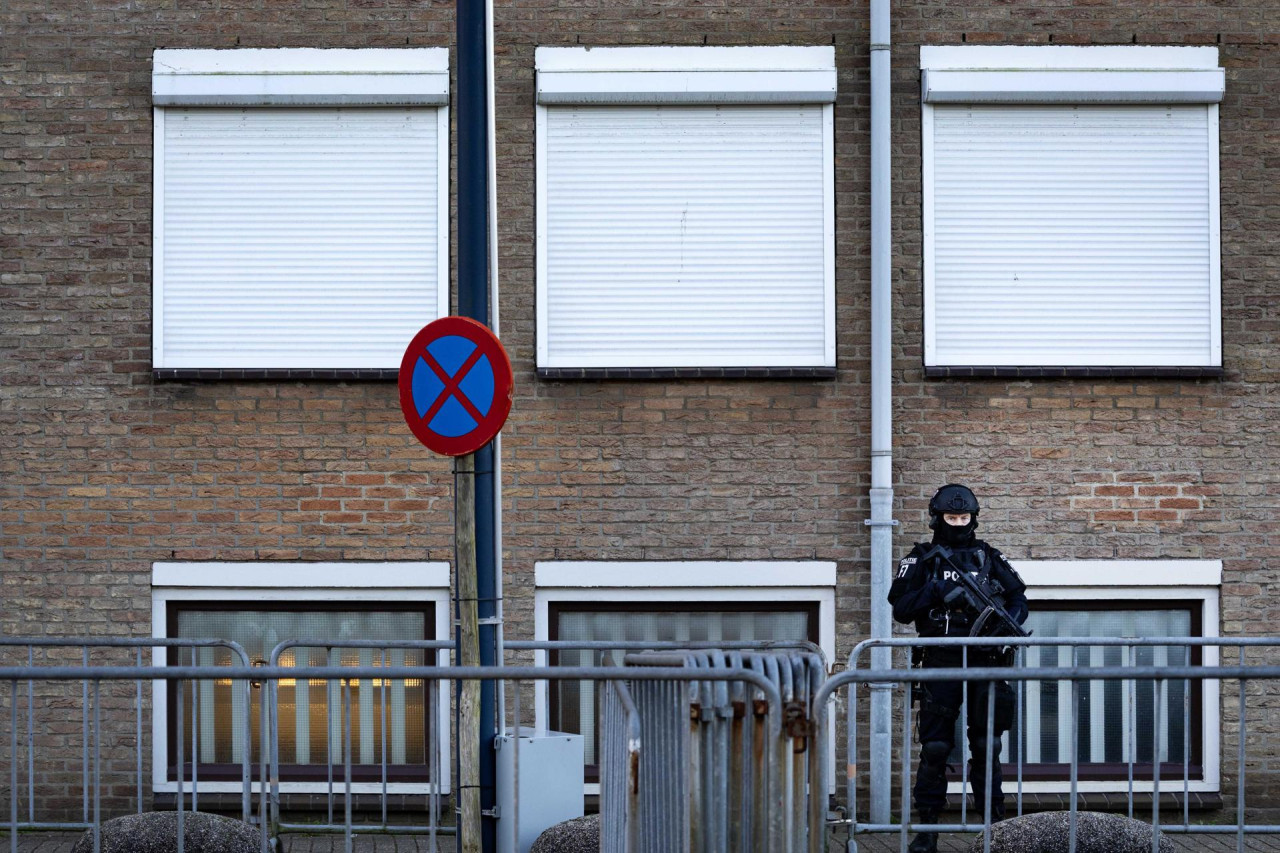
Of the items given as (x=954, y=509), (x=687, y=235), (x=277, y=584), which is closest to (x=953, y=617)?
(x=954, y=509)

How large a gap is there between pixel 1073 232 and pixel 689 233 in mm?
2438

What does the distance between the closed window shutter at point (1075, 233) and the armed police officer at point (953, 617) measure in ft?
5.17

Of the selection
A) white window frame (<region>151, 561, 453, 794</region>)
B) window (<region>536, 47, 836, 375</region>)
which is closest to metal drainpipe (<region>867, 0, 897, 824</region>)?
window (<region>536, 47, 836, 375</region>)

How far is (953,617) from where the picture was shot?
326 inches

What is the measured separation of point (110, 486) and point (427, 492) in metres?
1.96

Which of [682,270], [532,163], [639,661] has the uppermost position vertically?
[532,163]

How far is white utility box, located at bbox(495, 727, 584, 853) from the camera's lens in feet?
22.7

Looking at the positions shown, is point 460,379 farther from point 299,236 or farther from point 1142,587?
point 1142,587

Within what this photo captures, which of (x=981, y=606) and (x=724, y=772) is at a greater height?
(x=981, y=606)

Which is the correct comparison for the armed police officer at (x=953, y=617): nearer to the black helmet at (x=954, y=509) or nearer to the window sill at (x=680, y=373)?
the black helmet at (x=954, y=509)

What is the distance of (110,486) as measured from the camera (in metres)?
9.43

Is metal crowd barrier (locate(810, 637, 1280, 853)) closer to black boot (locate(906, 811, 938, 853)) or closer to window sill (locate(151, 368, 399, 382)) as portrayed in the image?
black boot (locate(906, 811, 938, 853))

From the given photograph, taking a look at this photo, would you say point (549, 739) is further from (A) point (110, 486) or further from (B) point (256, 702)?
(A) point (110, 486)

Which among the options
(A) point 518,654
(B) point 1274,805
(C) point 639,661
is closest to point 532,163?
(A) point 518,654
